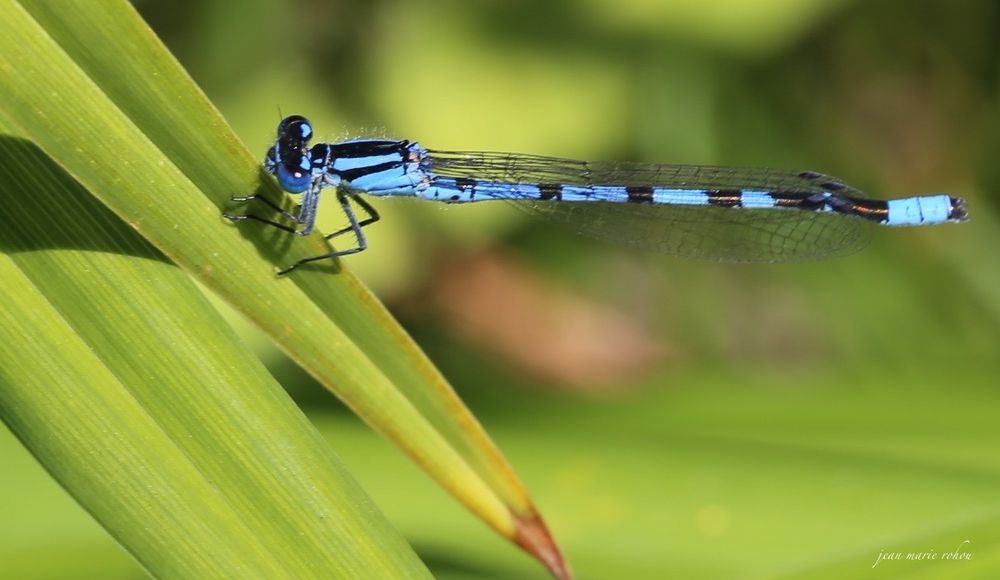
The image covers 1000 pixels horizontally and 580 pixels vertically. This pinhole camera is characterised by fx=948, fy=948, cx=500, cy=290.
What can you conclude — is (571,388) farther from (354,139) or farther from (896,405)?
(354,139)

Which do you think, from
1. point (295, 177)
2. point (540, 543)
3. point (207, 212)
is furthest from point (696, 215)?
point (207, 212)

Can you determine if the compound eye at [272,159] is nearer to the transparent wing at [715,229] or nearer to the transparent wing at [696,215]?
the transparent wing at [696,215]

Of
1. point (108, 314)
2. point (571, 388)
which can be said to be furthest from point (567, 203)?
point (108, 314)
